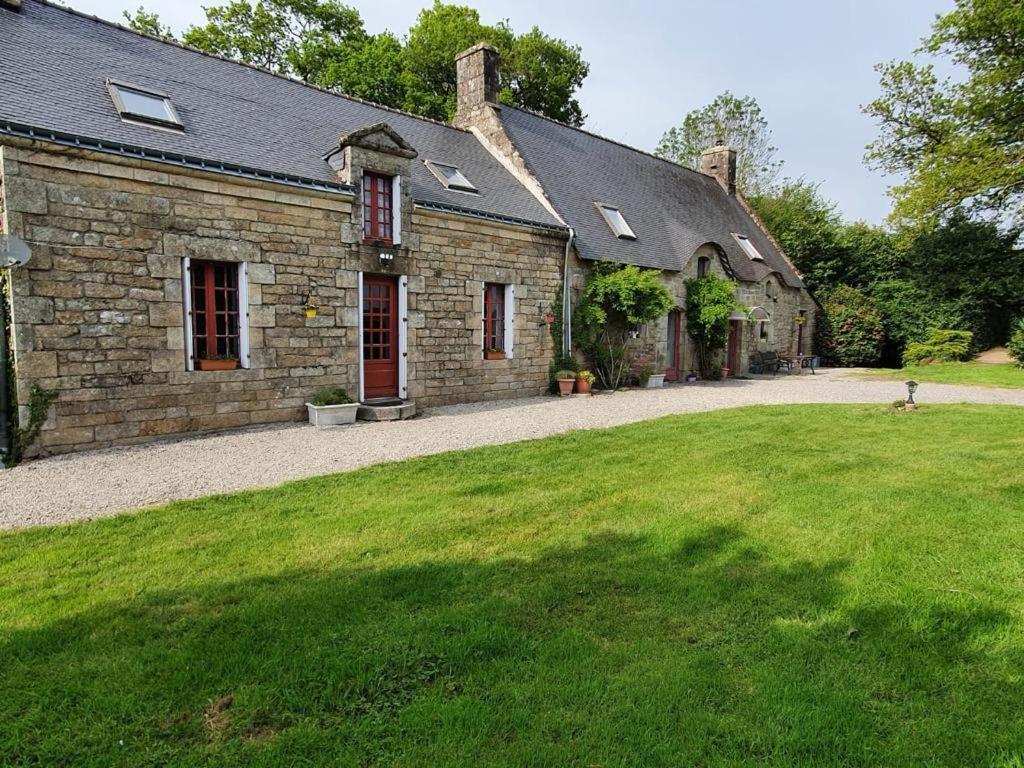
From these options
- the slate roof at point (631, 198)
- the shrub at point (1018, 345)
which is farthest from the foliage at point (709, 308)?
the shrub at point (1018, 345)

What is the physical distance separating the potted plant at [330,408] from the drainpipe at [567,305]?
5686 millimetres

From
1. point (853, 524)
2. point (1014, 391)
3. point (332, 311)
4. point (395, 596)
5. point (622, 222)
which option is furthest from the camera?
point (622, 222)

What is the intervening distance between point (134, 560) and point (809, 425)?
29.1ft

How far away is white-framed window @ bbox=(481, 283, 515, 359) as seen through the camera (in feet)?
40.7

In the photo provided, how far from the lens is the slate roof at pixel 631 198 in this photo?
14815mm

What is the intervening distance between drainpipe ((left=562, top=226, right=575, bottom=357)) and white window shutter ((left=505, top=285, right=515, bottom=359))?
149 cm

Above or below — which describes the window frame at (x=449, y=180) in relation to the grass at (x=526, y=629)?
above

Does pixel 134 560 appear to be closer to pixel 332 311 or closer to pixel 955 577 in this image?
pixel 955 577

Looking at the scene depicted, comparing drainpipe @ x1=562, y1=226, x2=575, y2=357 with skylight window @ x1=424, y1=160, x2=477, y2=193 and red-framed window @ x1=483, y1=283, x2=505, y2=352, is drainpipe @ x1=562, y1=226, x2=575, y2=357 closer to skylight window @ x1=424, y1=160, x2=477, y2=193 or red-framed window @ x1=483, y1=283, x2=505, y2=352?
red-framed window @ x1=483, y1=283, x2=505, y2=352

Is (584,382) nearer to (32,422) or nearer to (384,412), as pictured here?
(384,412)

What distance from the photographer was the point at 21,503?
209 inches

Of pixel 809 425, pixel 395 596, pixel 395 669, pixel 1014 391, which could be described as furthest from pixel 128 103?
pixel 1014 391

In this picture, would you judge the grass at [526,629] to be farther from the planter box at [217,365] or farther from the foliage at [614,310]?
the foliage at [614,310]

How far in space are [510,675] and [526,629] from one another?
1.35ft
